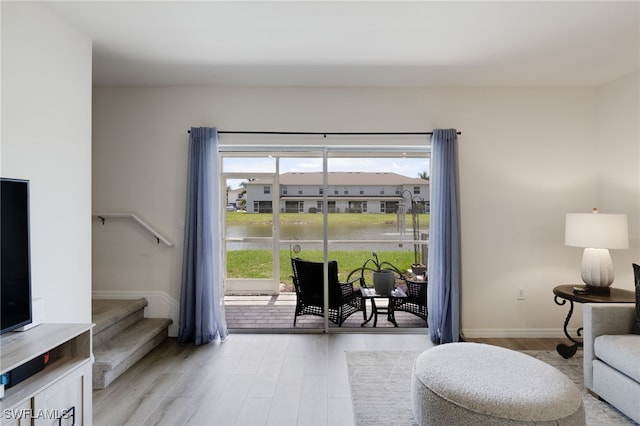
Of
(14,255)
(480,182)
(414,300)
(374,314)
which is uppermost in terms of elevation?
(480,182)

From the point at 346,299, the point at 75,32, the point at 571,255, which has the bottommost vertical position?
the point at 346,299

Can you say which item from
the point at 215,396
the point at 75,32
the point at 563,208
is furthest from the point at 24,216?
→ the point at 563,208

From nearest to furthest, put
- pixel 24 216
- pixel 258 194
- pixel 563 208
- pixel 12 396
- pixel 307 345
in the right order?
1. pixel 12 396
2. pixel 24 216
3. pixel 307 345
4. pixel 563 208
5. pixel 258 194

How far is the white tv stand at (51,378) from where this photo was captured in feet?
4.78

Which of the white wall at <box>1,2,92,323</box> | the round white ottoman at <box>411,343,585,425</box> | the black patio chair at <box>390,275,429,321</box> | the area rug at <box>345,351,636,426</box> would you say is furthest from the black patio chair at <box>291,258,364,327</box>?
the white wall at <box>1,2,92,323</box>

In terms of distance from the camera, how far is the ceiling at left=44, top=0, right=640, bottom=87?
7.14ft

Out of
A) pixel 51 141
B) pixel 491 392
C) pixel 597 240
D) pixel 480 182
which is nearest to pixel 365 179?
pixel 480 182

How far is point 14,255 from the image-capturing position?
174cm

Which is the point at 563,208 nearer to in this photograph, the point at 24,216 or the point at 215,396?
the point at 215,396

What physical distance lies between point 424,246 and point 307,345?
178 centimetres

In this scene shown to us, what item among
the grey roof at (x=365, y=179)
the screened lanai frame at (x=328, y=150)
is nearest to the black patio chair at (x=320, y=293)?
the screened lanai frame at (x=328, y=150)

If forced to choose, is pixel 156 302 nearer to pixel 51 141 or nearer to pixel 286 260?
pixel 286 260

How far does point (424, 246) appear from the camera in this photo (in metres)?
3.90

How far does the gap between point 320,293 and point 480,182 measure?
2148mm
